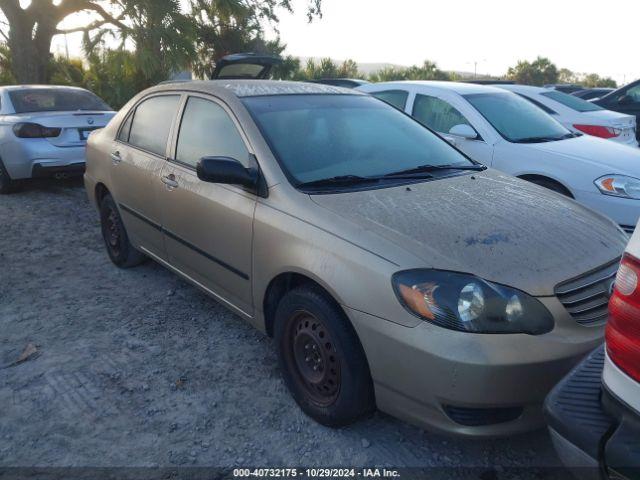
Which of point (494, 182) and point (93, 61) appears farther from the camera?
point (93, 61)

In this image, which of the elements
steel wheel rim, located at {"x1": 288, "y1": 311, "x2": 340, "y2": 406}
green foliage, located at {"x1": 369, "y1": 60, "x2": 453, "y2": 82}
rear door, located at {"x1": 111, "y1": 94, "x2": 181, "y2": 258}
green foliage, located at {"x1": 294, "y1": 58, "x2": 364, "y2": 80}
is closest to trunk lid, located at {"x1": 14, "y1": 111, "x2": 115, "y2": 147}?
rear door, located at {"x1": 111, "y1": 94, "x2": 181, "y2": 258}

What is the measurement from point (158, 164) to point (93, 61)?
12538 mm

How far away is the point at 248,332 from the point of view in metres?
3.75

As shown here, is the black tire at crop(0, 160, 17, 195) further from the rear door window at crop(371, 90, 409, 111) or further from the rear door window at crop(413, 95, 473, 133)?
the rear door window at crop(413, 95, 473, 133)

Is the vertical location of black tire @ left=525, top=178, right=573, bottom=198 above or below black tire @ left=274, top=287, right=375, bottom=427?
above

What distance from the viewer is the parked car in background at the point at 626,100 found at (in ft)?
34.6

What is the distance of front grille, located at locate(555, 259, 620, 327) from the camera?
2.33 metres

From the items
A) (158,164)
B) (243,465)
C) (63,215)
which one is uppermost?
(158,164)

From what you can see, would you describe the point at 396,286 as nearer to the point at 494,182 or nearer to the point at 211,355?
the point at 494,182

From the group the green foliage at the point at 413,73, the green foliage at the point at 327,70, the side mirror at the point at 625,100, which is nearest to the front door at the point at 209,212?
the side mirror at the point at 625,100

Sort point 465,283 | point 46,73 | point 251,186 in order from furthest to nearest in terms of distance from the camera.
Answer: point 46,73 → point 251,186 → point 465,283

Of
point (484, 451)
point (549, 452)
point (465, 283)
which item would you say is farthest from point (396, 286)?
point (549, 452)

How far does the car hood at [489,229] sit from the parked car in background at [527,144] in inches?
71.8

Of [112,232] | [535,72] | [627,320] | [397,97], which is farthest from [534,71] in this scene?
[627,320]
